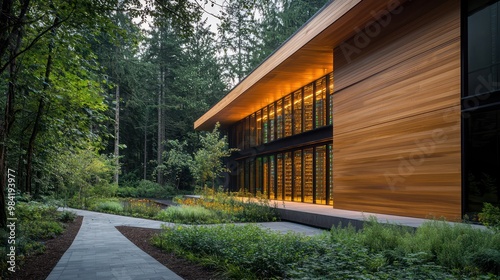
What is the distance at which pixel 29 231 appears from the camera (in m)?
7.24

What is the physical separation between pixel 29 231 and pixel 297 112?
1098cm

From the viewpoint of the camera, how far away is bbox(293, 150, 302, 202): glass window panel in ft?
50.7

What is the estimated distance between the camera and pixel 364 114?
9820 mm

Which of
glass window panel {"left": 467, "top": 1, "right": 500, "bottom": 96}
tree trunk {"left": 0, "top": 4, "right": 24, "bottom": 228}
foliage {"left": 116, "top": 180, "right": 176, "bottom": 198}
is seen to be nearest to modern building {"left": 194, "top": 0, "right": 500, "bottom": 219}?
glass window panel {"left": 467, "top": 1, "right": 500, "bottom": 96}

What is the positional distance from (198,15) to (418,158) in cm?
521

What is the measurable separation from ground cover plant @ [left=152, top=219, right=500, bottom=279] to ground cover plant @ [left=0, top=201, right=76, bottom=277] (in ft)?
7.55

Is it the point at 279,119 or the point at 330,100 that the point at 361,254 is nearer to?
the point at 330,100

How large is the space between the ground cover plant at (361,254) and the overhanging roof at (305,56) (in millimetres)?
5051

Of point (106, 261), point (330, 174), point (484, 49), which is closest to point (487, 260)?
point (484, 49)

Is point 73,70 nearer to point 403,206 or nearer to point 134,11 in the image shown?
point 134,11

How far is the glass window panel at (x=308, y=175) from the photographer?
47.8ft

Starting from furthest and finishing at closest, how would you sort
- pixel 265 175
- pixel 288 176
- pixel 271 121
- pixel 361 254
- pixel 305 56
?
pixel 265 175 < pixel 271 121 < pixel 288 176 < pixel 305 56 < pixel 361 254

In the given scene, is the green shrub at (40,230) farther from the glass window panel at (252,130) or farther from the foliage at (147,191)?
the foliage at (147,191)

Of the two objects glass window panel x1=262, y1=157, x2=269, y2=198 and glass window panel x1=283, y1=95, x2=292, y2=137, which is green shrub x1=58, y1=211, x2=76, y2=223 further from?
glass window panel x1=262, y1=157, x2=269, y2=198
